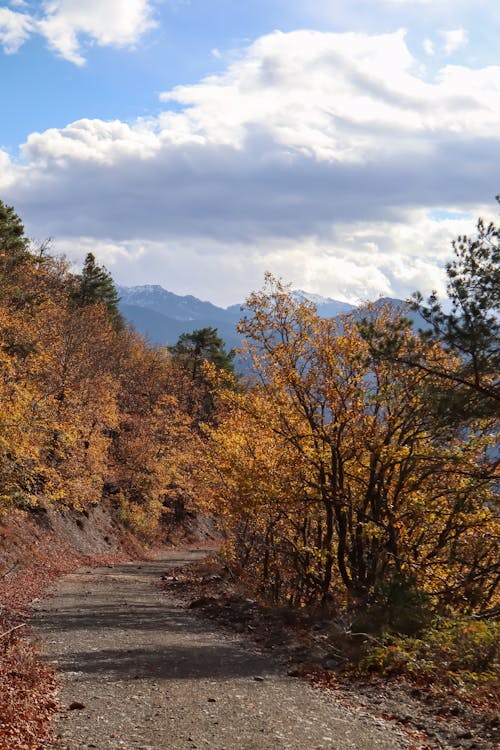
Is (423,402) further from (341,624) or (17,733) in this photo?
(17,733)

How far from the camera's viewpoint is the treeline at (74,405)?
24078 mm

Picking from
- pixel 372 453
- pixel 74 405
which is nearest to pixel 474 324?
pixel 372 453

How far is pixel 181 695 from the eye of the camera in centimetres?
1063

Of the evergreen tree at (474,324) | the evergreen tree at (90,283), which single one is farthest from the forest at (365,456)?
the evergreen tree at (90,283)

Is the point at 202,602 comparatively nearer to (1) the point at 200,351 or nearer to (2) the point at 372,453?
(2) the point at 372,453

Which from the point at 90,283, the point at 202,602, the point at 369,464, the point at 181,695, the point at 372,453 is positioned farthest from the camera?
the point at 90,283

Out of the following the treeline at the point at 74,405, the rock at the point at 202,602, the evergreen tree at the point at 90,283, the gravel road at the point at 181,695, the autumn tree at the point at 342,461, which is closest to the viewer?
the gravel road at the point at 181,695

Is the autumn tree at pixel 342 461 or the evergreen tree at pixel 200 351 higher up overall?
the evergreen tree at pixel 200 351

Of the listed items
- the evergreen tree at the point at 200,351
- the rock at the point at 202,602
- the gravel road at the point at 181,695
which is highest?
the evergreen tree at the point at 200,351

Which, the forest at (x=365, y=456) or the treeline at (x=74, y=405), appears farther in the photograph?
the treeline at (x=74, y=405)

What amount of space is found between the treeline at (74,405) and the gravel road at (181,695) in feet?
25.2

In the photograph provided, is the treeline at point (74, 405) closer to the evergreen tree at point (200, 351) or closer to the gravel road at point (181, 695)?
the evergreen tree at point (200, 351)

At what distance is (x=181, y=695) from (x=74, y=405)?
3013cm

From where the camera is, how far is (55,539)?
36.2 metres
